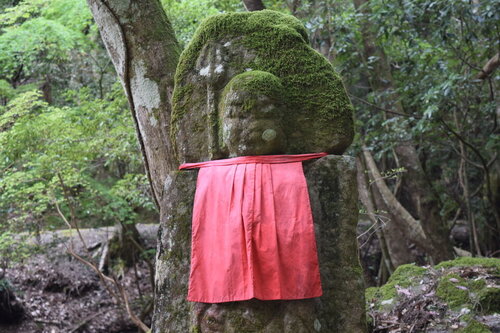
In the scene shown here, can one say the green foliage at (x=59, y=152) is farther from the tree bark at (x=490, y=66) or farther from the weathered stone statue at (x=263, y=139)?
the tree bark at (x=490, y=66)

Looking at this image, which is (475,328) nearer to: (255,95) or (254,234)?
(254,234)

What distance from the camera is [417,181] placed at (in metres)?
6.66

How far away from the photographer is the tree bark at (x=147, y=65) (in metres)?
3.69

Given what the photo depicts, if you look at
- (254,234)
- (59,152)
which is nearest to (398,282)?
(254,234)

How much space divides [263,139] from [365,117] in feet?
17.8

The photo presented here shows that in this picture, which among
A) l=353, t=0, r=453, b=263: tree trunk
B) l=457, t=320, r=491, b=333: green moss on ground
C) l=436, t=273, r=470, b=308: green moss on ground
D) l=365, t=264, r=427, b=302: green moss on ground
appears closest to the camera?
l=457, t=320, r=491, b=333: green moss on ground

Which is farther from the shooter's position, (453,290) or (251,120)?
(453,290)

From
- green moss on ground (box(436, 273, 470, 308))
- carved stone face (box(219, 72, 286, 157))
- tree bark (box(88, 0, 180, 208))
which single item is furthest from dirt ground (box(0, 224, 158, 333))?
carved stone face (box(219, 72, 286, 157))

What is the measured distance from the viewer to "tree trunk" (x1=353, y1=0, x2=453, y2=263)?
659 centimetres

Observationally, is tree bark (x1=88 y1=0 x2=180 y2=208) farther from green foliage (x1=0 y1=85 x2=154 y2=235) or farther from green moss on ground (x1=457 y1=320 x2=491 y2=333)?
green moss on ground (x1=457 y1=320 x2=491 y2=333)

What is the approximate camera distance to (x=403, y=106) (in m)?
7.29

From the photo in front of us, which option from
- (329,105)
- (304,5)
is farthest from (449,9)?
Result: (329,105)

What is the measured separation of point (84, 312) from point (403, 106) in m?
6.40

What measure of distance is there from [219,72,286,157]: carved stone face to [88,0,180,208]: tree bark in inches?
43.8
